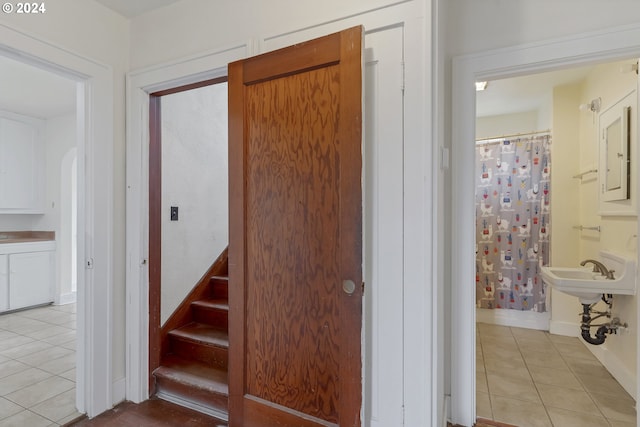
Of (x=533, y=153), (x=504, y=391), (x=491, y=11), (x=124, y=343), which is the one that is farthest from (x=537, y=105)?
(x=124, y=343)

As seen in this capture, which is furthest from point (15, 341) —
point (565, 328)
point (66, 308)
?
point (565, 328)

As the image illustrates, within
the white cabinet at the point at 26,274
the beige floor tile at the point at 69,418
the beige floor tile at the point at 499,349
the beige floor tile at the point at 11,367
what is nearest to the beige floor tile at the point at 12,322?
the white cabinet at the point at 26,274

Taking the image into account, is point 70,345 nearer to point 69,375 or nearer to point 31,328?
point 69,375

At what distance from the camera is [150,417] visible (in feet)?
6.55

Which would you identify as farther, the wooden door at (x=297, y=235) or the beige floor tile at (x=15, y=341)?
the beige floor tile at (x=15, y=341)

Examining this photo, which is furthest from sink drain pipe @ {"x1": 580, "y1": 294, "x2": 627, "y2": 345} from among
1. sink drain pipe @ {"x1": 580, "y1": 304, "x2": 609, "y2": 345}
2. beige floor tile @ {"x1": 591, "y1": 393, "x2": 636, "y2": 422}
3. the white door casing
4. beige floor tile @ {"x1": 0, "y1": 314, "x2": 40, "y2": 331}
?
beige floor tile @ {"x1": 0, "y1": 314, "x2": 40, "y2": 331}

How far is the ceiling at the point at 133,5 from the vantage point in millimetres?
2051

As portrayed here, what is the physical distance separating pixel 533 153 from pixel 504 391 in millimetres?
2531

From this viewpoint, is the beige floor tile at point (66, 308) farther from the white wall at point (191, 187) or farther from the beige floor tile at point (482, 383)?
the beige floor tile at point (482, 383)

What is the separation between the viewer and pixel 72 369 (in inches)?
104

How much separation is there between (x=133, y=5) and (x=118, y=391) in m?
2.50

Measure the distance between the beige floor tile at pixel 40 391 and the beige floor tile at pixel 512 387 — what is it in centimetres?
306

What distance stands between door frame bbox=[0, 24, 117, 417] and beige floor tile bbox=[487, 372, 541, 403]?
2612mm

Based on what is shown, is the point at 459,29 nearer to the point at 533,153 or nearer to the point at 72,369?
the point at 533,153
